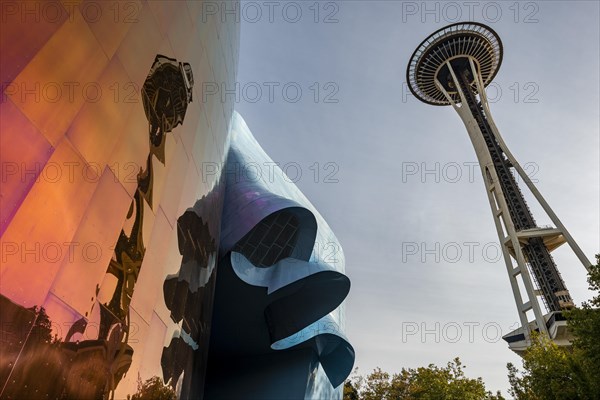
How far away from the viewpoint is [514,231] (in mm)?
34344

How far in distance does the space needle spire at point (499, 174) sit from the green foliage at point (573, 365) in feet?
52.1

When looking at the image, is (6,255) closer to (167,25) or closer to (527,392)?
(167,25)

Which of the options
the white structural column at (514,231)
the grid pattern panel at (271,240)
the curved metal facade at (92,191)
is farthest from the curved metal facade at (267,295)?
the white structural column at (514,231)

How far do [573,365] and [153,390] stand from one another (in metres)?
12.8

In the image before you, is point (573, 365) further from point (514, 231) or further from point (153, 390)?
point (514, 231)

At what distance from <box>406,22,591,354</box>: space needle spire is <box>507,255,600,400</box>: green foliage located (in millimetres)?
15893

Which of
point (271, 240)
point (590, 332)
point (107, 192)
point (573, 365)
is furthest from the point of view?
point (271, 240)

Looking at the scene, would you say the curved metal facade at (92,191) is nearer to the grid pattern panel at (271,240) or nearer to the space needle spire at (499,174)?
the grid pattern panel at (271,240)

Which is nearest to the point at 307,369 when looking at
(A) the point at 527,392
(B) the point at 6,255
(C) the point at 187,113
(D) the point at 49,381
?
(A) the point at 527,392

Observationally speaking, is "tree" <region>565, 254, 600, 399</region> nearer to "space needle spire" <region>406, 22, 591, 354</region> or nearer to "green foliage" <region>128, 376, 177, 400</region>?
"green foliage" <region>128, 376, 177, 400</region>

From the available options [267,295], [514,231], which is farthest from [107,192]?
[514,231]

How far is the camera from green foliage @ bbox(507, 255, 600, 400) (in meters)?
10.6

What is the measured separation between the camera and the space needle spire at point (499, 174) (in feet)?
104

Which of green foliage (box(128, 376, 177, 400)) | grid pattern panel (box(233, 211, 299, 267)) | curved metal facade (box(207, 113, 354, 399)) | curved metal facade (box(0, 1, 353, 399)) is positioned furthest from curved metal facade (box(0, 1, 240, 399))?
grid pattern panel (box(233, 211, 299, 267))
